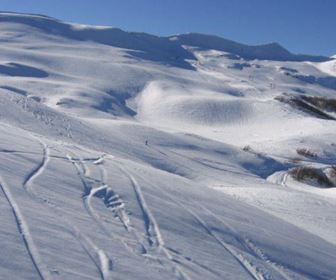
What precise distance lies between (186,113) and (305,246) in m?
26.3

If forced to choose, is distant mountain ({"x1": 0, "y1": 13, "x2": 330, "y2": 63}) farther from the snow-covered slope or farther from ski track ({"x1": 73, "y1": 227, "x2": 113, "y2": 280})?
ski track ({"x1": 73, "y1": 227, "x2": 113, "y2": 280})

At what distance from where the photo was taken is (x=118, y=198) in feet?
29.5

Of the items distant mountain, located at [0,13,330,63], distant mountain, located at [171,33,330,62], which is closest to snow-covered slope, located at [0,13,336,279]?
distant mountain, located at [0,13,330,63]

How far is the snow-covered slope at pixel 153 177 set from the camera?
6848 millimetres

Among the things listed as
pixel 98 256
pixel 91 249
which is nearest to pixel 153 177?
pixel 91 249

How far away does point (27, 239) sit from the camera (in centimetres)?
636

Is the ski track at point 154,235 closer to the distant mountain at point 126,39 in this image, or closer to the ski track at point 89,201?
the ski track at point 89,201

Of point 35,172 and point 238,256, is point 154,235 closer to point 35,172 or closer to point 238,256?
point 238,256

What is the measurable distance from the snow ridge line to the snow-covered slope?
0.07 ft

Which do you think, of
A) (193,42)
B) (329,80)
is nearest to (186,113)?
(329,80)

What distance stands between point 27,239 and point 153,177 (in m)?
5.35

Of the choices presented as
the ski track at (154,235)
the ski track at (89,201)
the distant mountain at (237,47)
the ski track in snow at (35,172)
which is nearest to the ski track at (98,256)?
the ski track at (89,201)

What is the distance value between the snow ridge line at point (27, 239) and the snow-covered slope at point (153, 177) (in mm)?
22

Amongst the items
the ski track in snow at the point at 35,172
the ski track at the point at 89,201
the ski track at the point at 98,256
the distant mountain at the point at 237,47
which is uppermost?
the distant mountain at the point at 237,47
